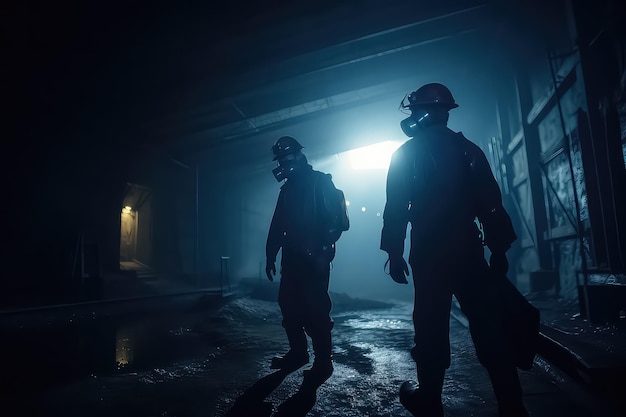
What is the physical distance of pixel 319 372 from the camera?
114 inches

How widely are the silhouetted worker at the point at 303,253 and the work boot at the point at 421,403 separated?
935mm

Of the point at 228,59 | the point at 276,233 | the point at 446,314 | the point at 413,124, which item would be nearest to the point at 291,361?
the point at 276,233

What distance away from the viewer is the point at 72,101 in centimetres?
650

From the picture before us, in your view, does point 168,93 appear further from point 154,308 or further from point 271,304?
point 271,304

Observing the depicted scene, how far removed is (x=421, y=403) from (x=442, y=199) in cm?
112

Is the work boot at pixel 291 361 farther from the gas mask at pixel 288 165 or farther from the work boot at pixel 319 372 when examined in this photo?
the gas mask at pixel 288 165

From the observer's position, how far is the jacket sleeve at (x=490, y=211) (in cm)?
212

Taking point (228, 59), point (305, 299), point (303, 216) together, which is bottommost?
point (305, 299)

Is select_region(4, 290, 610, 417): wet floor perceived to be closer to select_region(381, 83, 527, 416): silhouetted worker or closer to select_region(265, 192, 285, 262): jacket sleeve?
select_region(381, 83, 527, 416): silhouetted worker

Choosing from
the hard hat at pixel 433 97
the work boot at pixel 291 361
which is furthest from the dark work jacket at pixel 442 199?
the work boot at pixel 291 361

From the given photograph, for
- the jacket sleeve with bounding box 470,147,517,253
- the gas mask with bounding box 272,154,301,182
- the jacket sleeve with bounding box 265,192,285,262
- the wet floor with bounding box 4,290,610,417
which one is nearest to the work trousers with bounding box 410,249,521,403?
the jacket sleeve with bounding box 470,147,517,253

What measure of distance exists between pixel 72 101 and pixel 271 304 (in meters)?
5.33

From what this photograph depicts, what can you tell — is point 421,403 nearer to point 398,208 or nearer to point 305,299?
point 398,208

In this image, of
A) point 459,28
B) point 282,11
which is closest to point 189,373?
point 282,11
